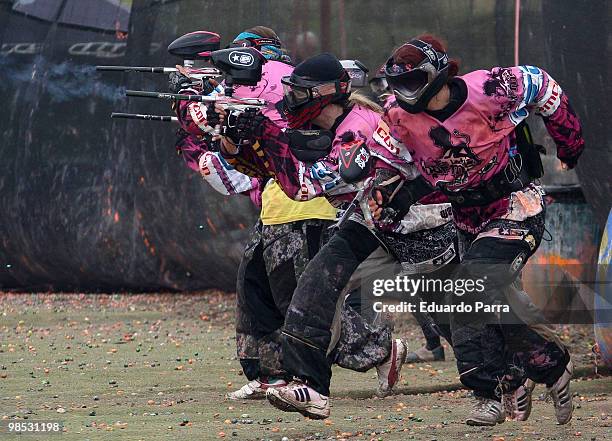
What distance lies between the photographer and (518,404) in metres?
5.66

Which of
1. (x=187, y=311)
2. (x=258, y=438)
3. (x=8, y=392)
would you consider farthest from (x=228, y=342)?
(x=258, y=438)

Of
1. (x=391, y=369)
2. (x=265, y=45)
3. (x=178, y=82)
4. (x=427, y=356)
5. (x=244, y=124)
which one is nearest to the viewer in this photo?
(x=244, y=124)

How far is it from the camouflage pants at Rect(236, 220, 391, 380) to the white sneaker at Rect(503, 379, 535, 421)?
37.5 inches

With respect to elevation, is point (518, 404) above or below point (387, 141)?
below

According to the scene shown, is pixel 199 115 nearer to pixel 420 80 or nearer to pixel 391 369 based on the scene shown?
pixel 420 80

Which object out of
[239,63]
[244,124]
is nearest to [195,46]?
[239,63]

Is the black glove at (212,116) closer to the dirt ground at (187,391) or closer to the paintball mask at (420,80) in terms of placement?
the paintball mask at (420,80)

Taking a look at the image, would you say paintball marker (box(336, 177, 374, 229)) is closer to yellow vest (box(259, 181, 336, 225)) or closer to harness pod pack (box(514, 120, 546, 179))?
harness pod pack (box(514, 120, 546, 179))

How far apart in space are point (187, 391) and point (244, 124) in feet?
5.59

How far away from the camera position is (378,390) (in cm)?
664

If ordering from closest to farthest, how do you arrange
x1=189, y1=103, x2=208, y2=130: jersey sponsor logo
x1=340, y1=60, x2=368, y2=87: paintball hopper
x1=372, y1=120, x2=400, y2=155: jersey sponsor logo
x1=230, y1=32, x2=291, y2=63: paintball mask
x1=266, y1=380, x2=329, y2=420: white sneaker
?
1. x1=266, y1=380, x2=329, y2=420: white sneaker
2. x1=372, y1=120, x2=400, y2=155: jersey sponsor logo
3. x1=189, y1=103, x2=208, y2=130: jersey sponsor logo
4. x1=340, y1=60, x2=368, y2=87: paintball hopper
5. x1=230, y1=32, x2=291, y2=63: paintball mask

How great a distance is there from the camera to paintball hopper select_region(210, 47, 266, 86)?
6102 mm

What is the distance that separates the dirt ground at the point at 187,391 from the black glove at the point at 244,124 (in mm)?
1270

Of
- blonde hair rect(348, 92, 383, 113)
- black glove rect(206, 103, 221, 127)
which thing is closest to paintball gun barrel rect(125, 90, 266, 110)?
black glove rect(206, 103, 221, 127)
